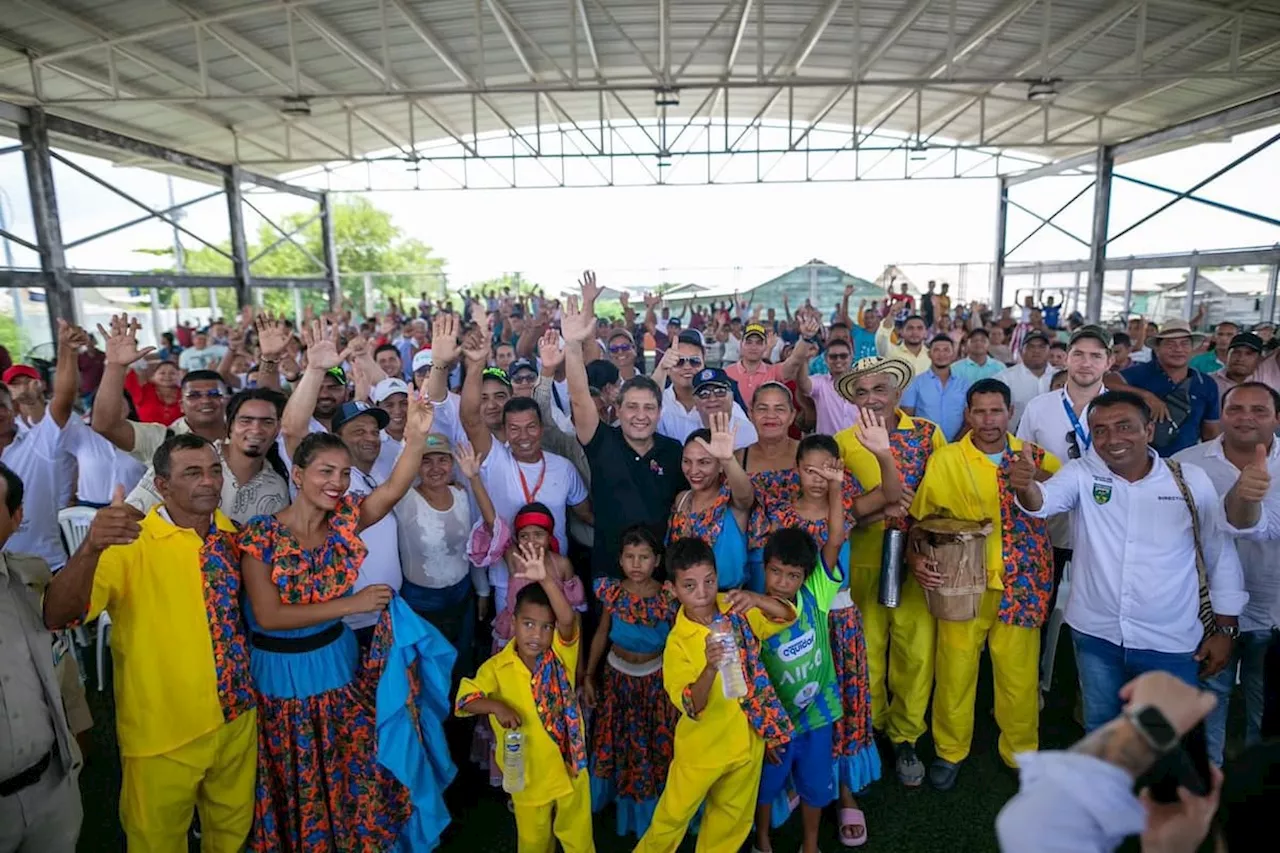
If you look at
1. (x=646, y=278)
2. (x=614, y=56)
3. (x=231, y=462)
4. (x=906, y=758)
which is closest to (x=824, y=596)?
(x=906, y=758)

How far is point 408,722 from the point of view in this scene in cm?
255

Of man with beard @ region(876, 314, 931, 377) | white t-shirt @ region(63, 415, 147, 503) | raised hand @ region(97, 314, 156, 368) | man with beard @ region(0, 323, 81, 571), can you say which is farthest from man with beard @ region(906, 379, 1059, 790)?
white t-shirt @ region(63, 415, 147, 503)

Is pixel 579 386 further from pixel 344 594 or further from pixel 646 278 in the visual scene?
pixel 646 278

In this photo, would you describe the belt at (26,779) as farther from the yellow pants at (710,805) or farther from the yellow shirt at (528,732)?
the yellow pants at (710,805)

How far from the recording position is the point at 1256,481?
7.63 feet

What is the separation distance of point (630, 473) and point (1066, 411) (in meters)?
2.31

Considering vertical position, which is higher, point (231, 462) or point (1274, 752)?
point (231, 462)

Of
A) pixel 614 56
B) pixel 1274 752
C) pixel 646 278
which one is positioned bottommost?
pixel 1274 752

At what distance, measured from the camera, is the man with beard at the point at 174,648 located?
2.21 m

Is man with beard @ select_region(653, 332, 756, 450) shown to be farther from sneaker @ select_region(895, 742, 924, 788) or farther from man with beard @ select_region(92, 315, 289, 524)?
man with beard @ select_region(92, 315, 289, 524)

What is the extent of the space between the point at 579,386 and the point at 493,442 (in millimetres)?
533

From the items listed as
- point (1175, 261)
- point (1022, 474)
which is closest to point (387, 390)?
point (1022, 474)

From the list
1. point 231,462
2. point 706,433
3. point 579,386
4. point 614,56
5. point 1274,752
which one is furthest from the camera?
point 614,56

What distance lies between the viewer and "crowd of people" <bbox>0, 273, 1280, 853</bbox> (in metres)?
Answer: 2.25
